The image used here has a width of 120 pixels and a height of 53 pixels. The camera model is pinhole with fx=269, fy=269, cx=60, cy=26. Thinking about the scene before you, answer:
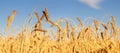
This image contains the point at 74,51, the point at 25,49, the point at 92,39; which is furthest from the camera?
the point at 92,39

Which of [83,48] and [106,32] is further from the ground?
[106,32]

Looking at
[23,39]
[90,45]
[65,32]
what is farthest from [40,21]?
[90,45]

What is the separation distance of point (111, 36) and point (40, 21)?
0.98m

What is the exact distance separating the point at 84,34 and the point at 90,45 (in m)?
0.14

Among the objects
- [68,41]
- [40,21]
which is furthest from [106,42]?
[40,21]

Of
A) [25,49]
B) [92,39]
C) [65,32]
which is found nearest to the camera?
[25,49]

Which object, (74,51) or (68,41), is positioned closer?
(74,51)

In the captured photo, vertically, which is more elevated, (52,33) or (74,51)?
(52,33)

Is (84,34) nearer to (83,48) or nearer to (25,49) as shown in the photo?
(83,48)

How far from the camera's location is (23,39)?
2414 mm

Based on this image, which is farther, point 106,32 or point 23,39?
point 106,32

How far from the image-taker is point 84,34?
8.98ft

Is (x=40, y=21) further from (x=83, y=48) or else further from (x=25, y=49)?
(x=83, y=48)

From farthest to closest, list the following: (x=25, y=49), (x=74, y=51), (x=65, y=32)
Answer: (x=65, y=32) < (x=74, y=51) < (x=25, y=49)
